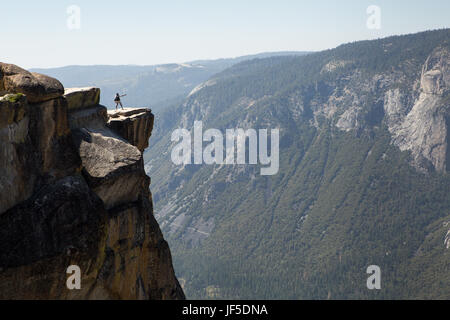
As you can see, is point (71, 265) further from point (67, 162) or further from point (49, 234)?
point (67, 162)

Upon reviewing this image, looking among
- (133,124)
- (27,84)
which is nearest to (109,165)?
(27,84)

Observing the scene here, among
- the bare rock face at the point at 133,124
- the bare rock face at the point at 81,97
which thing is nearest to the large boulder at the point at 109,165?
the bare rock face at the point at 81,97

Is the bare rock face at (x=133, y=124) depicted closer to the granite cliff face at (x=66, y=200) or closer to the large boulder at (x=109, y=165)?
the granite cliff face at (x=66, y=200)

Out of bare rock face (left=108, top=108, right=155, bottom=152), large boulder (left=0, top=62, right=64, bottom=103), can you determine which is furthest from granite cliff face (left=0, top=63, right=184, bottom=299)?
bare rock face (left=108, top=108, right=155, bottom=152)

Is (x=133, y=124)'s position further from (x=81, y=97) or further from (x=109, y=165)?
(x=109, y=165)
